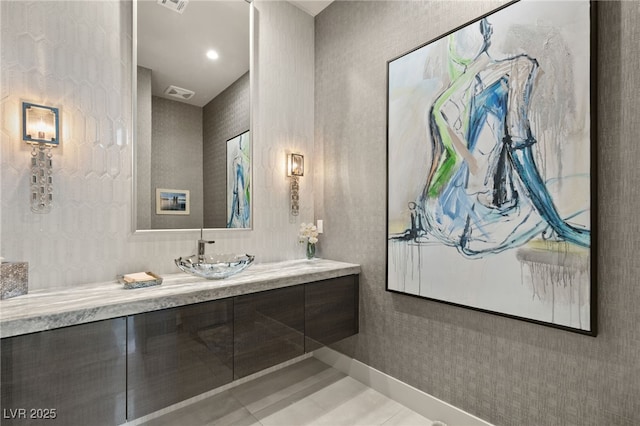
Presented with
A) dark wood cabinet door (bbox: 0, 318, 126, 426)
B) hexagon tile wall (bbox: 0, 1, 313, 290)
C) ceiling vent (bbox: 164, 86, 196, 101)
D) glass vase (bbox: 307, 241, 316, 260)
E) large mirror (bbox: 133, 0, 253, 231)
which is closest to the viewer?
dark wood cabinet door (bbox: 0, 318, 126, 426)

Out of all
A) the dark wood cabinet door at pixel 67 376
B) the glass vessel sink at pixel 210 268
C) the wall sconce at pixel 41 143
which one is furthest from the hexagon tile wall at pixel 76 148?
the dark wood cabinet door at pixel 67 376

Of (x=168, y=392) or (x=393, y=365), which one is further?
(x=393, y=365)

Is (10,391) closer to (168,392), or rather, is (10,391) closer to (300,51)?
(168,392)

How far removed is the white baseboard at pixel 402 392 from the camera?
1.83m

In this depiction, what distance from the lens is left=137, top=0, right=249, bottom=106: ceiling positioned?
76.9 inches

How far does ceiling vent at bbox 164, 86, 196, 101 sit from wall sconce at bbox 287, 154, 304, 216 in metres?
0.85

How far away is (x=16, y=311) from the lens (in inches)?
47.4

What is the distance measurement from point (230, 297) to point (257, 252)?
2.45 feet

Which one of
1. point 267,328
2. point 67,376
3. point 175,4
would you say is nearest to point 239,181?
point 267,328

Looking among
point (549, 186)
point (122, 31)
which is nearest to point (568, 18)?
point (549, 186)

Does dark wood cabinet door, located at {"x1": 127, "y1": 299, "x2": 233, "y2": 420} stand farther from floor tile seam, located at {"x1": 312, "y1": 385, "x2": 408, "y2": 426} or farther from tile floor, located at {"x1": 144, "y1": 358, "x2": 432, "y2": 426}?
floor tile seam, located at {"x1": 312, "y1": 385, "x2": 408, "y2": 426}

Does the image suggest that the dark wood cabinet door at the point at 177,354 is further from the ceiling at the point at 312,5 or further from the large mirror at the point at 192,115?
the ceiling at the point at 312,5

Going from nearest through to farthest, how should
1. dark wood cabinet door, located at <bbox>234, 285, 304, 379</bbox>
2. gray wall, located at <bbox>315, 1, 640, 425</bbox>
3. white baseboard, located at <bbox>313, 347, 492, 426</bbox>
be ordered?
gray wall, located at <bbox>315, 1, 640, 425</bbox>
dark wood cabinet door, located at <bbox>234, 285, 304, 379</bbox>
white baseboard, located at <bbox>313, 347, 492, 426</bbox>

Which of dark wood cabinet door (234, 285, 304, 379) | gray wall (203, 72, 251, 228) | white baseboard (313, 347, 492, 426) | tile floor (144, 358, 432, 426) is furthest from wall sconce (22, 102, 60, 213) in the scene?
white baseboard (313, 347, 492, 426)
